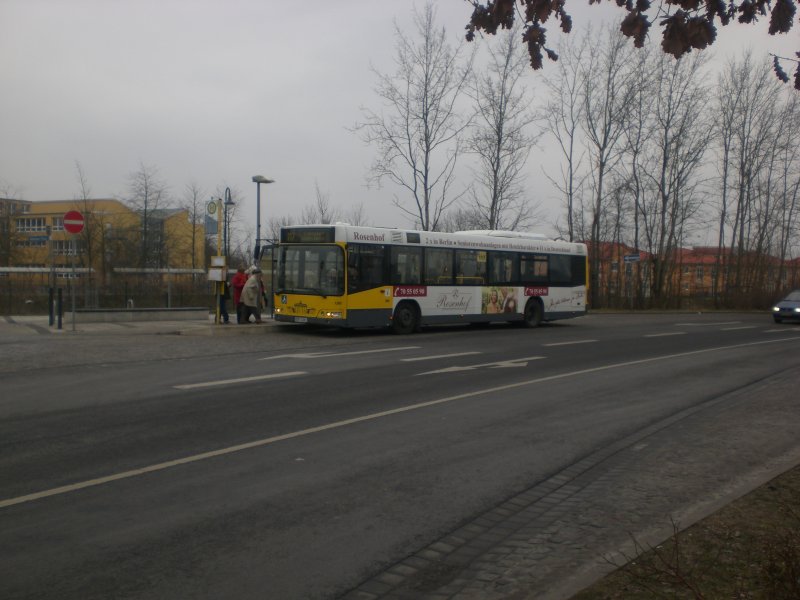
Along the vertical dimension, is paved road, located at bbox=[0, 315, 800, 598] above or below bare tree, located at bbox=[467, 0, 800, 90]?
below

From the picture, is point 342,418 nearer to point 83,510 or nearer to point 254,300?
point 83,510

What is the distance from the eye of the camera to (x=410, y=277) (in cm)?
2205

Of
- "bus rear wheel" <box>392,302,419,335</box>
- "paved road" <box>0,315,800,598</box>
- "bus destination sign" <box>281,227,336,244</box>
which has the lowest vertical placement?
"paved road" <box>0,315,800,598</box>

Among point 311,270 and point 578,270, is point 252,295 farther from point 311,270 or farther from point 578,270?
point 578,270

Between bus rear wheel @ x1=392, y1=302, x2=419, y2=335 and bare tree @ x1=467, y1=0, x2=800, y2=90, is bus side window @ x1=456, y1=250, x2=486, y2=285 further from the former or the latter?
bare tree @ x1=467, y1=0, x2=800, y2=90

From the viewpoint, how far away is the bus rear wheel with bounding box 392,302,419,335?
21.9m

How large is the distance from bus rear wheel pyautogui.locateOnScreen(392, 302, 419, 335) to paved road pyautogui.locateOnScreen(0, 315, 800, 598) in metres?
7.38

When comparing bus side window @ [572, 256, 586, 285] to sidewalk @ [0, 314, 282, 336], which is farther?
bus side window @ [572, 256, 586, 285]

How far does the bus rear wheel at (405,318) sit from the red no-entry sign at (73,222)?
350 inches

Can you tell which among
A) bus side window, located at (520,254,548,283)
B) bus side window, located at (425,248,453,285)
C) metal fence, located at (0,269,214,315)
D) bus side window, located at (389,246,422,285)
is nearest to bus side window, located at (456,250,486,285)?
bus side window, located at (425,248,453,285)

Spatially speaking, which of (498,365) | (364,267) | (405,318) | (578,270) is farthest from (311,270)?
(578,270)

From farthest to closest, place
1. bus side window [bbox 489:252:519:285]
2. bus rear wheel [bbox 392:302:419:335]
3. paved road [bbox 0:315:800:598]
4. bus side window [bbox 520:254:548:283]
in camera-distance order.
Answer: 1. bus side window [bbox 520:254:548:283]
2. bus side window [bbox 489:252:519:285]
3. bus rear wheel [bbox 392:302:419:335]
4. paved road [bbox 0:315:800:598]

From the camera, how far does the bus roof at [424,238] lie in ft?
67.7

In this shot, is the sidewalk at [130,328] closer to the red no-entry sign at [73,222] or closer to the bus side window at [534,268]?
the red no-entry sign at [73,222]
